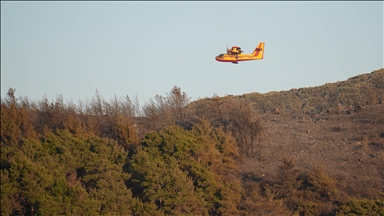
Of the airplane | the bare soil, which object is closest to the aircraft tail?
the airplane

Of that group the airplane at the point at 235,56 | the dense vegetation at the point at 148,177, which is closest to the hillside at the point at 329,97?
the airplane at the point at 235,56

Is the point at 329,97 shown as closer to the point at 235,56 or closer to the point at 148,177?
the point at 235,56

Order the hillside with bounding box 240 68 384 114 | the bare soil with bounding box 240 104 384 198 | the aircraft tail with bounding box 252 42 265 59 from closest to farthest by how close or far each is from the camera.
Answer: the bare soil with bounding box 240 104 384 198 < the aircraft tail with bounding box 252 42 265 59 < the hillside with bounding box 240 68 384 114

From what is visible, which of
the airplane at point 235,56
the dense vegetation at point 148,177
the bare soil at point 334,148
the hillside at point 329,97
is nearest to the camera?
the dense vegetation at point 148,177

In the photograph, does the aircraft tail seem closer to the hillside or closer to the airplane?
the airplane

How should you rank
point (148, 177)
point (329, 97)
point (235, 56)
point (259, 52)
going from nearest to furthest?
point (148, 177), point (235, 56), point (259, 52), point (329, 97)

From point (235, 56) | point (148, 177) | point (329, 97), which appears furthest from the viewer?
point (329, 97)

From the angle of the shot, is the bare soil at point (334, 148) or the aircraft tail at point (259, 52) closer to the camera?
the bare soil at point (334, 148)

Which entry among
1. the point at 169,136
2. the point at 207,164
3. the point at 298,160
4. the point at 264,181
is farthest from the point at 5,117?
the point at 298,160

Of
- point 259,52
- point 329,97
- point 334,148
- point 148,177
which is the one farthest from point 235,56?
point 329,97

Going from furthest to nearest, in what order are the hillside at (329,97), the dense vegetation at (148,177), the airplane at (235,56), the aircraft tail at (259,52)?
the hillside at (329,97), the aircraft tail at (259,52), the airplane at (235,56), the dense vegetation at (148,177)

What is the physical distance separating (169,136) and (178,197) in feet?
27.9

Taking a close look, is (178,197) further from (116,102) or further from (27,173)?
(116,102)

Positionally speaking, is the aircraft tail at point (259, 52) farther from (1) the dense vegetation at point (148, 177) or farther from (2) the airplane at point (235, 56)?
(1) the dense vegetation at point (148, 177)
